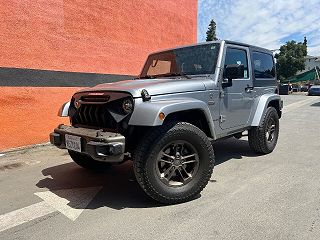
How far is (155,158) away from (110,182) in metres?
1.31

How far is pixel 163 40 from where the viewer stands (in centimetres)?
1001

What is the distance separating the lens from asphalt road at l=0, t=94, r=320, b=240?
10.1 ft

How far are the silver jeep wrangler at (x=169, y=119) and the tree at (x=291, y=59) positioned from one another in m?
58.1

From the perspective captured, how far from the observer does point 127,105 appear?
363 cm

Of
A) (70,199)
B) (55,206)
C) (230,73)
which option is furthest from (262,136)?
(55,206)

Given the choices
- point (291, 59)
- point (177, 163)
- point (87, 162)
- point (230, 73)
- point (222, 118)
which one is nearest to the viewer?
point (177, 163)

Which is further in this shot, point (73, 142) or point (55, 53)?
point (55, 53)

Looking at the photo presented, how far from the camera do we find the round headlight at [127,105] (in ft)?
11.8

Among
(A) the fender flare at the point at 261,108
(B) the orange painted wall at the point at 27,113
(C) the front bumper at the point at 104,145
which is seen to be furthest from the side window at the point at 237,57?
(B) the orange painted wall at the point at 27,113

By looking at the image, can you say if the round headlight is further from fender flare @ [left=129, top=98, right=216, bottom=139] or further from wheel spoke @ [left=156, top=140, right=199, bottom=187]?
wheel spoke @ [left=156, top=140, right=199, bottom=187]

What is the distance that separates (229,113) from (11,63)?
428 cm

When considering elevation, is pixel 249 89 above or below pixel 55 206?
above

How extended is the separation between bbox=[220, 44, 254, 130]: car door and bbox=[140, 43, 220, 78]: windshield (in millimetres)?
222

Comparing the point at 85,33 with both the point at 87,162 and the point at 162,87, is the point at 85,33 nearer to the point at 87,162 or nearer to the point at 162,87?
the point at 87,162
